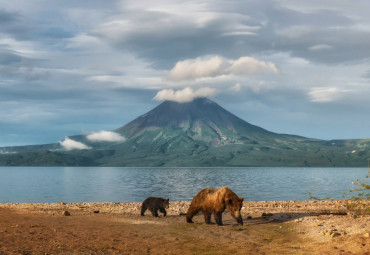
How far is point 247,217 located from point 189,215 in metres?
3.82

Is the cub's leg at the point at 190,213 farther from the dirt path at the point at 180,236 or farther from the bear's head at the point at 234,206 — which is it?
the bear's head at the point at 234,206

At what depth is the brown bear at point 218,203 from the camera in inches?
800

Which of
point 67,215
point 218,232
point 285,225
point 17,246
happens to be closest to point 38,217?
point 67,215

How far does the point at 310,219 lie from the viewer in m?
22.2

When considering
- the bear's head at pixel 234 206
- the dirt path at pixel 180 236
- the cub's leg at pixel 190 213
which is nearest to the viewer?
the dirt path at pixel 180 236

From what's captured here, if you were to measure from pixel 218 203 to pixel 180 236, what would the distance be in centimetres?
363

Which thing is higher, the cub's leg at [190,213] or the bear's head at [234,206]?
the bear's head at [234,206]

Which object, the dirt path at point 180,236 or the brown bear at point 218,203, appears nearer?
the dirt path at point 180,236

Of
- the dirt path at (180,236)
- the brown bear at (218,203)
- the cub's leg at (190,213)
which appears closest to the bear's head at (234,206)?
the brown bear at (218,203)

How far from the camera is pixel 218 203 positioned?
20812 millimetres

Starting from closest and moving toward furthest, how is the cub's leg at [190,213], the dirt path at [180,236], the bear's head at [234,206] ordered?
the dirt path at [180,236] → the bear's head at [234,206] → the cub's leg at [190,213]

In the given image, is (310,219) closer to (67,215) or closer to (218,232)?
(218,232)

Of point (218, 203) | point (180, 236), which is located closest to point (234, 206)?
point (218, 203)

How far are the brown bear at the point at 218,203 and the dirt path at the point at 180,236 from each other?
565mm
